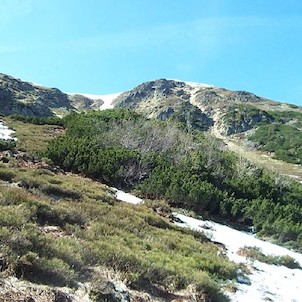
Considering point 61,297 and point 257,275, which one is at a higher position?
point 61,297

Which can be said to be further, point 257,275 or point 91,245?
point 257,275

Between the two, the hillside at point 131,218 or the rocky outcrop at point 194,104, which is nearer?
the hillside at point 131,218

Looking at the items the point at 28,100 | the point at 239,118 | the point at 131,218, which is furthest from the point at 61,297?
the point at 239,118

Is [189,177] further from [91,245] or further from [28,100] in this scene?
[28,100]

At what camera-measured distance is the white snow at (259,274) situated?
417 inches

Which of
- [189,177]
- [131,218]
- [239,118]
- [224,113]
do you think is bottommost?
[131,218]

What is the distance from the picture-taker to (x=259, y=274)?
41.9 feet

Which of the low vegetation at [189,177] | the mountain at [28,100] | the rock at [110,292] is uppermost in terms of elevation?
the mountain at [28,100]

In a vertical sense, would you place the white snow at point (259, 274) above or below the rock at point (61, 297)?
below

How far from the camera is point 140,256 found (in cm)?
975

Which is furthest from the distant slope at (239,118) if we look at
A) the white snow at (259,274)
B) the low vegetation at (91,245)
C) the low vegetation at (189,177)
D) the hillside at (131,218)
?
the low vegetation at (91,245)

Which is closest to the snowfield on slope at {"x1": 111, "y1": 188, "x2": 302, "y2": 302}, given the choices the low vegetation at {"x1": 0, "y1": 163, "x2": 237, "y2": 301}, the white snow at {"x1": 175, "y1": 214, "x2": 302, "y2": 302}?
the white snow at {"x1": 175, "y1": 214, "x2": 302, "y2": 302}

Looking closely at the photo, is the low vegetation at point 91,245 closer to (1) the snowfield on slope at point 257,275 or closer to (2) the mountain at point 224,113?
(1) the snowfield on slope at point 257,275

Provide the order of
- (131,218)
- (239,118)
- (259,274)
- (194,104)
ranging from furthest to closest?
(194,104) < (239,118) < (131,218) < (259,274)
